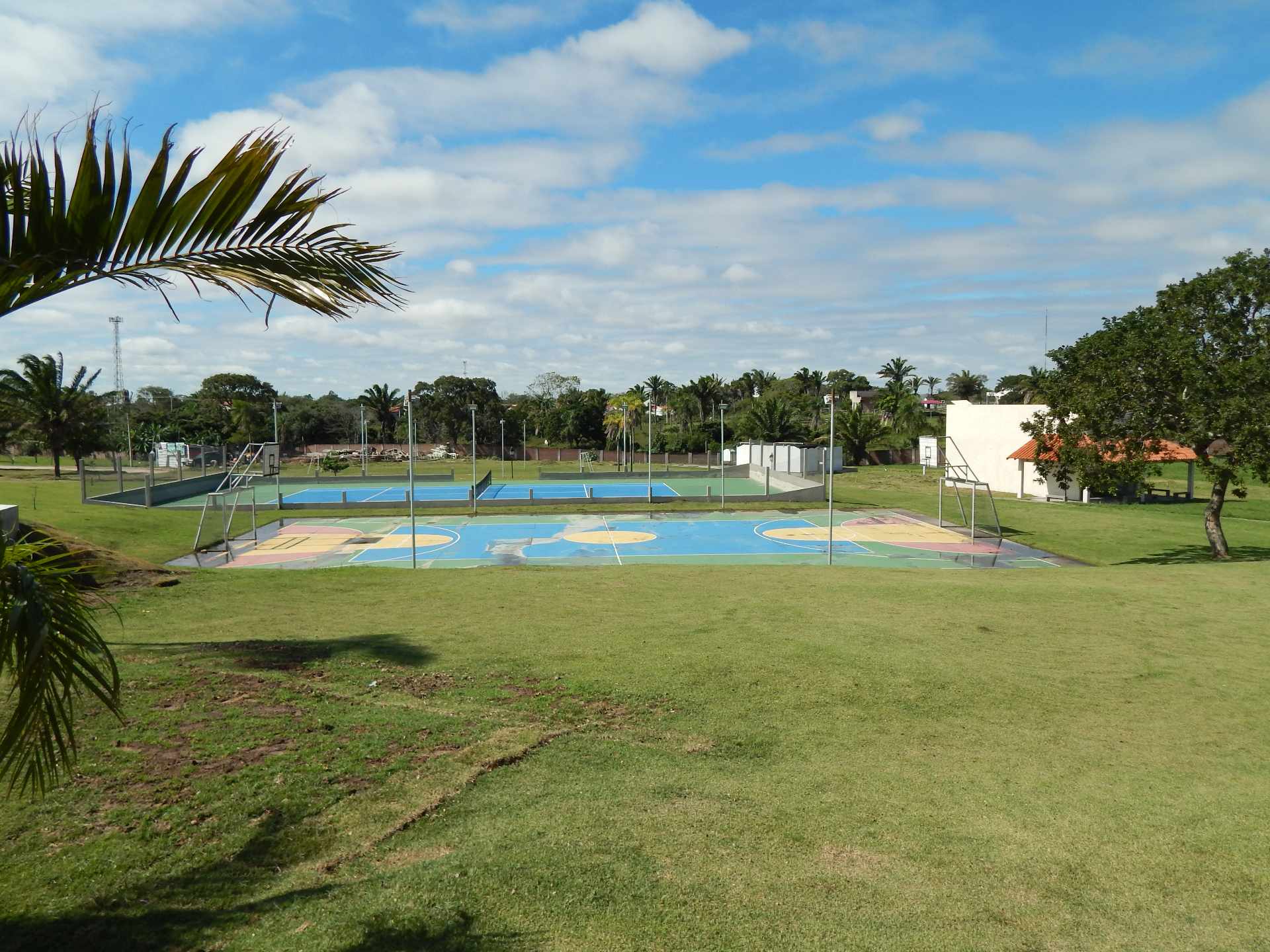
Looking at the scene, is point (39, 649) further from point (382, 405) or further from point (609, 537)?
point (382, 405)

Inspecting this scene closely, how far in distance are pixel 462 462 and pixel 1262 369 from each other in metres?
76.1

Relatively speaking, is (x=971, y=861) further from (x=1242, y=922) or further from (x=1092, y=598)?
(x=1092, y=598)

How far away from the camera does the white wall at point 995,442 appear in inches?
2031

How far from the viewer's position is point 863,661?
10828 millimetres

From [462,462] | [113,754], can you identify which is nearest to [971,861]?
[113,754]

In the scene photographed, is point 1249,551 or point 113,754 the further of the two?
point 1249,551

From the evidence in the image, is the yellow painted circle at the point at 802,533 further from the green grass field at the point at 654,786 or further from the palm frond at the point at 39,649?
the palm frond at the point at 39,649

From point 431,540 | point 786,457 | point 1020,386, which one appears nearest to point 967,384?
point 1020,386

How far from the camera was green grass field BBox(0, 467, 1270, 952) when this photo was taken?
485cm

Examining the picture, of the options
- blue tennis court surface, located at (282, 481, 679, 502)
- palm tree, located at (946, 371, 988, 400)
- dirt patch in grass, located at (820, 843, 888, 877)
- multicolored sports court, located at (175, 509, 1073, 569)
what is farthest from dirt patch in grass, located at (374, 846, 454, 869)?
palm tree, located at (946, 371, 988, 400)

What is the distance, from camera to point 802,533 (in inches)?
1512

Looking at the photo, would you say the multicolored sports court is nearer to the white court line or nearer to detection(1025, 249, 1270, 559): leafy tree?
the white court line

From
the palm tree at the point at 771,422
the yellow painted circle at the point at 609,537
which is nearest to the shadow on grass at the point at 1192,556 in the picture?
the yellow painted circle at the point at 609,537

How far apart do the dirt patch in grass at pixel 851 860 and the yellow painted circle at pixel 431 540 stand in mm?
29971
